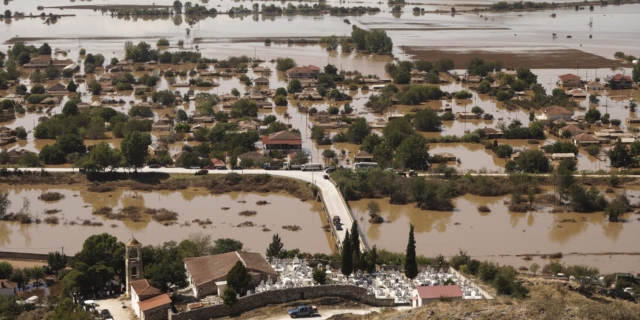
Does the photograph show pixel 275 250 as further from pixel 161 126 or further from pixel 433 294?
pixel 161 126

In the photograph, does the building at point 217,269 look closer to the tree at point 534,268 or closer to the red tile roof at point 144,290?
the red tile roof at point 144,290

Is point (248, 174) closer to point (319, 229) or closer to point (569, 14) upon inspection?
point (319, 229)

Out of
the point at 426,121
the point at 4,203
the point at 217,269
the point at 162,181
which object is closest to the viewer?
the point at 217,269

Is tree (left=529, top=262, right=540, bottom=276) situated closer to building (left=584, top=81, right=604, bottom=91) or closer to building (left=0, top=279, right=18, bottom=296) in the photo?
building (left=0, top=279, right=18, bottom=296)

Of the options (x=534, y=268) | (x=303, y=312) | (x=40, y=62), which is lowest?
(x=534, y=268)

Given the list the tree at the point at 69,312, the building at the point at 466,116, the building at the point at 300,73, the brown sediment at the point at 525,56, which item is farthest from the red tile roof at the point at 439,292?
the brown sediment at the point at 525,56

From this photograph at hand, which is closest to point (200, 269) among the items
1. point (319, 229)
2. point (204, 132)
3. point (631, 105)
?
point (319, 229)

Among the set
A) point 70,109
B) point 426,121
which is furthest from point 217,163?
point 70,109
